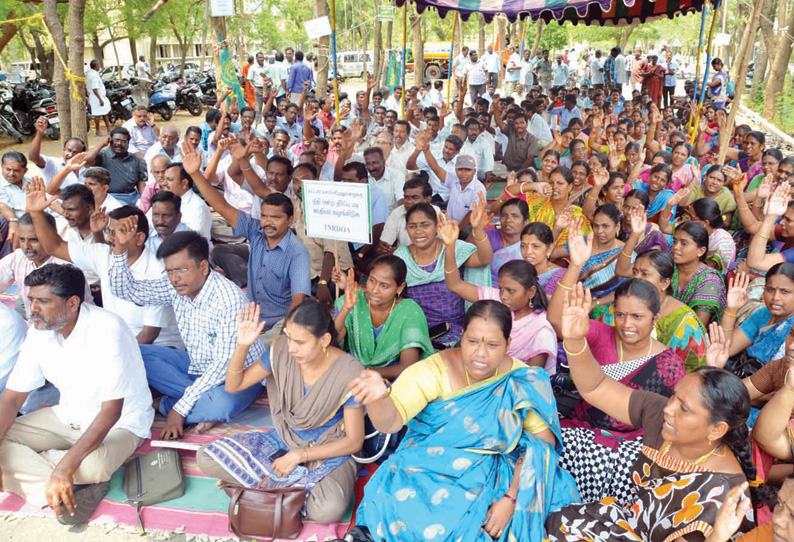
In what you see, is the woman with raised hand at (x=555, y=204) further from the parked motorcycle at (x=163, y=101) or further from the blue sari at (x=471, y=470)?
the parked motorcycle at (x=163, y=101)

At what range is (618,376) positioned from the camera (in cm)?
277

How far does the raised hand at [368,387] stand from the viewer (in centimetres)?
208

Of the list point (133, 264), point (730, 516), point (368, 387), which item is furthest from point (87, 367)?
point (730, 516)

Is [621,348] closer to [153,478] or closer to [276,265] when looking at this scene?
[276,265]

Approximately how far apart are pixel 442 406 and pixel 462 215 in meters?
3.44

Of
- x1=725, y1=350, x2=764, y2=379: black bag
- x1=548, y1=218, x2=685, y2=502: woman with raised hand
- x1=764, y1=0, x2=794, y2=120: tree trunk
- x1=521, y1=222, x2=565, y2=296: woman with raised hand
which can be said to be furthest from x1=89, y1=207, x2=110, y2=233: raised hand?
x1=764, y1=0, x2=794, y2=120: tree trunk

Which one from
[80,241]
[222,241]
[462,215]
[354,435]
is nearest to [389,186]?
[462,215]

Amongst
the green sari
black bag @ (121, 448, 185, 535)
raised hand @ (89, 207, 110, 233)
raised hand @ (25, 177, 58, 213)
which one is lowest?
black bag @ (121, 448, 185, 535)

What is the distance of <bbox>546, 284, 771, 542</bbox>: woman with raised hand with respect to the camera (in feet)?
6.23

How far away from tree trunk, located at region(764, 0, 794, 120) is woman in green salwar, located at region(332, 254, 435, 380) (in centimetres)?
1167

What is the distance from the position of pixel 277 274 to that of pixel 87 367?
4.53ft

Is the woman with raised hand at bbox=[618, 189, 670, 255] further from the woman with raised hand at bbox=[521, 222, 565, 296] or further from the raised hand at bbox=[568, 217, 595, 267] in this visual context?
the raised hand at bbox=[568, 217, 595, 267]

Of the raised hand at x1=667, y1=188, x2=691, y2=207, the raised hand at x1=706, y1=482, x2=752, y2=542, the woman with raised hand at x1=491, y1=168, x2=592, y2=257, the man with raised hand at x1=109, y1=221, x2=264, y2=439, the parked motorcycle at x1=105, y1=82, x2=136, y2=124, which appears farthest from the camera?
the parked motorcycle at x1=105, y1=82, x2=136, y2=124

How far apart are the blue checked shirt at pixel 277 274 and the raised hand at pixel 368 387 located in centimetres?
167
